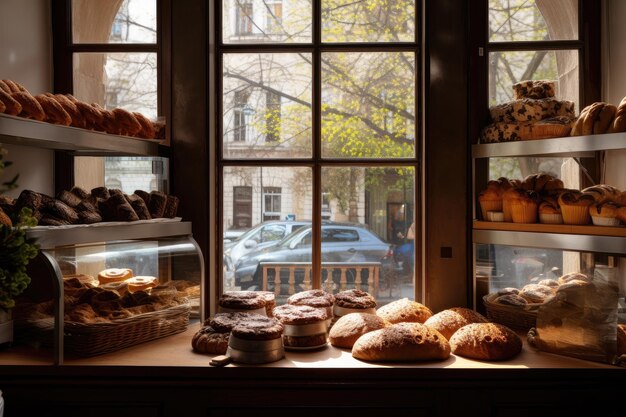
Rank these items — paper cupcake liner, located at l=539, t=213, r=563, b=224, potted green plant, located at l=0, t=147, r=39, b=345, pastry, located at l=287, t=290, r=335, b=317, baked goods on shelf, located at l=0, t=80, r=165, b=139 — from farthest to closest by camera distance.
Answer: pastry, located at l=287, t=290, r=335, b=317 < paper cupcake liner, located at l=539, t=213, r=563, b=224 < baked goods on shelf, located at l=0, t=80, r=165, b=139 < potted green plant, located at l=0, t=147, r=39, b=345

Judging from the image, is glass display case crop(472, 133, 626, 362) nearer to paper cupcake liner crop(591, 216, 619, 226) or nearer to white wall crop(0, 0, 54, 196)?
paper cupcake liner crop(591, 216, 619, 226)

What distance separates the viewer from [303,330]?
2.71 m

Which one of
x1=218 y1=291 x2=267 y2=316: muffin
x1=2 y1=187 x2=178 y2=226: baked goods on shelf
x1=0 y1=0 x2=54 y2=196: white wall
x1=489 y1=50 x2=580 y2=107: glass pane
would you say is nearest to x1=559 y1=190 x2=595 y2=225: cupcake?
x1=489 y1=50 x2=580 y2=107: glass pane

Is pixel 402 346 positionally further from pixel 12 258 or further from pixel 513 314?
pixel 12 258

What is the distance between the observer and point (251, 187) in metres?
3.46

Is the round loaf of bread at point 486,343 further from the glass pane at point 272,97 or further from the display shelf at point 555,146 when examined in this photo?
the glass pane at point 272,97

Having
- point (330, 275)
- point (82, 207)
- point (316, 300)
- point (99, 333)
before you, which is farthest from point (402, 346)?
point (82, 207)

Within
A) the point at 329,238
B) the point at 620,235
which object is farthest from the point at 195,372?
the point at 620,235

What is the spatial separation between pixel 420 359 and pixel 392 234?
1038mm

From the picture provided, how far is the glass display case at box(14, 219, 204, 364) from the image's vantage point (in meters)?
2.46

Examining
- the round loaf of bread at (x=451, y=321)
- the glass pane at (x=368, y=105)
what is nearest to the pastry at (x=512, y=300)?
the round loaf of bread at (x=451, y=321)

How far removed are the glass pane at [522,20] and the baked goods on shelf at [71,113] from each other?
2.20 metres

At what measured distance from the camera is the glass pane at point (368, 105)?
342cm

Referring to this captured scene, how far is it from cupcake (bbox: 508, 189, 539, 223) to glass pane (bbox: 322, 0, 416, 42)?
3.97 ft
